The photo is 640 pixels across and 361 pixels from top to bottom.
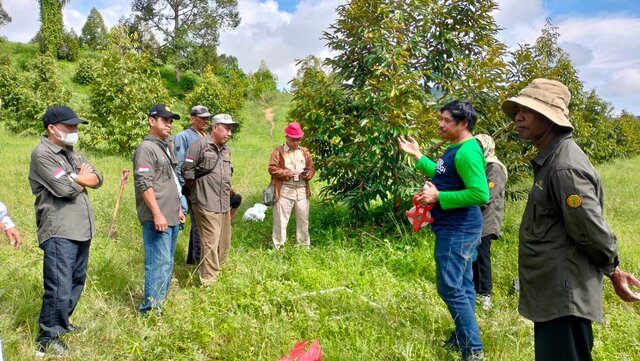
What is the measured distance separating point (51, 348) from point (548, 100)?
3502 millimetres

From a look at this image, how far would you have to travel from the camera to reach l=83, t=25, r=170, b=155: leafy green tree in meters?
14.0

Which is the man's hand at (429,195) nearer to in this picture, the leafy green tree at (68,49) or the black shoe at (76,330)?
the black shoe at (76,330)

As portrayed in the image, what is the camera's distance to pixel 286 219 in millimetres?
5598

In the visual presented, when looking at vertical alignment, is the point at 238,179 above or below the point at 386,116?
below

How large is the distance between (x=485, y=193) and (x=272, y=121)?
109ft

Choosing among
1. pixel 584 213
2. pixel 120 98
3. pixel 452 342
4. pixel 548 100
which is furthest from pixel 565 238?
pixel 120 98

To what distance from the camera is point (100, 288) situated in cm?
411

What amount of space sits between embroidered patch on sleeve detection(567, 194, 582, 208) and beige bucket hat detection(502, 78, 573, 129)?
0.35m

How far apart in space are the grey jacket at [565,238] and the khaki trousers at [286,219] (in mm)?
3663

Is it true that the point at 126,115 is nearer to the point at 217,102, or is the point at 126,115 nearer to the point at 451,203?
the point at 217,102

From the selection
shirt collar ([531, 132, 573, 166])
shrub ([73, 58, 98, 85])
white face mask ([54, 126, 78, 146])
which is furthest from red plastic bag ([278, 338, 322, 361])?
shrub ([73, 58, 98, 85])

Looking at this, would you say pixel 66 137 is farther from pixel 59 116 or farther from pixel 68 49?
pixel 68 49

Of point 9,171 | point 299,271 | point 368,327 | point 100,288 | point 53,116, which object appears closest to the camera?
point 53,116

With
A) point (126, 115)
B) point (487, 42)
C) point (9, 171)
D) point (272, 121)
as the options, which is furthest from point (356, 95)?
point (272, 121)
